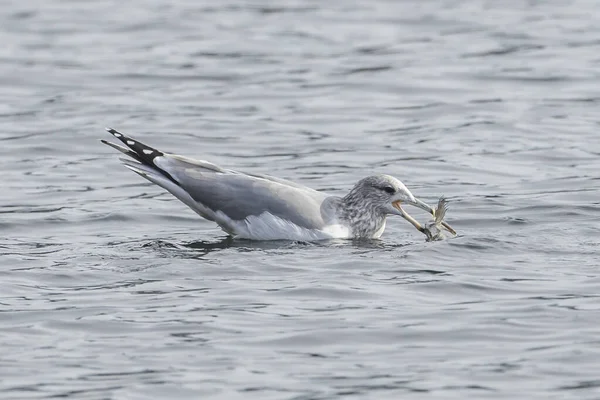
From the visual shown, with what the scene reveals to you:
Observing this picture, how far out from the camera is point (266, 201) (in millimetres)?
13773

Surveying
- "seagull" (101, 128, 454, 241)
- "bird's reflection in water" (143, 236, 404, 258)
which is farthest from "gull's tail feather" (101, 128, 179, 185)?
"bird's reflection in water" (143, 236, 404, 258)

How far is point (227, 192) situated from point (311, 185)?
9.53 ft

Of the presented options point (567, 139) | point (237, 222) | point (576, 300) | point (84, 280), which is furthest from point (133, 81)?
point (576, 300)

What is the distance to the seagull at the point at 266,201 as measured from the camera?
13.8 m

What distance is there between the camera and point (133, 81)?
22234mm

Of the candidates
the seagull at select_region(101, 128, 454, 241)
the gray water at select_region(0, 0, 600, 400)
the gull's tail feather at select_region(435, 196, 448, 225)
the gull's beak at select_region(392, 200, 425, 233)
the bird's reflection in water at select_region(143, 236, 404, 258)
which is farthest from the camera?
the gull's beak at select_region(392, 200, 425, 233)

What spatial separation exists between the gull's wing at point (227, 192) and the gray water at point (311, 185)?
284 millimetres

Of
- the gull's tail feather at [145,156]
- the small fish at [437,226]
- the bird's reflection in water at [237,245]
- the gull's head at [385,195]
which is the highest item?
the gull's tail feather at [145,156]

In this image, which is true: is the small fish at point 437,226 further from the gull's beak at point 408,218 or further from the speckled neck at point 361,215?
the speckled neck at point 361,215

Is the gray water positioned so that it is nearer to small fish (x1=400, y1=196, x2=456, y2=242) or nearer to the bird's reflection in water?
the bird's reflection in water

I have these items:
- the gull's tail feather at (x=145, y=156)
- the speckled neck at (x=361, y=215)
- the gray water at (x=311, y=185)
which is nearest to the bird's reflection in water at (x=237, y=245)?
the gray water at (x=311, y=185)

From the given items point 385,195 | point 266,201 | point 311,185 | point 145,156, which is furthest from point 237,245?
point 311,185

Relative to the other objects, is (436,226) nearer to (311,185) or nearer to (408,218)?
(408,218)

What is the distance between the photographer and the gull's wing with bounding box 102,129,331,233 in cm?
1379
